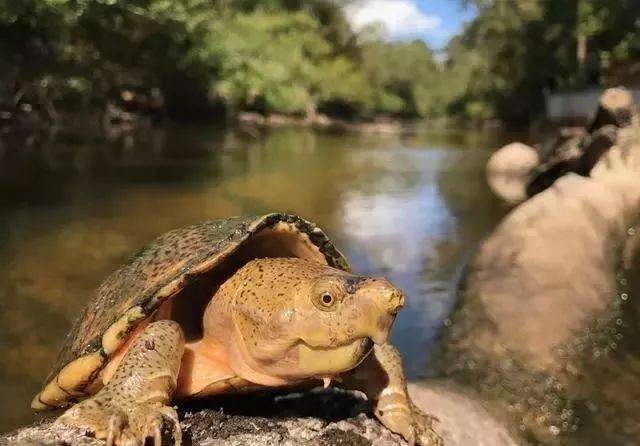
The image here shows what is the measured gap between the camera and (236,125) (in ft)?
92.4

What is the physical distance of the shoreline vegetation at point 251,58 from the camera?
14977 mm

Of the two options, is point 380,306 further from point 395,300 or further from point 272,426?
point 272,426

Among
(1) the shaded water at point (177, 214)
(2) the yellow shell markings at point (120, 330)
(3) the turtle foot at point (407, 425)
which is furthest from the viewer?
(1) the shaded water at point (177, 214)

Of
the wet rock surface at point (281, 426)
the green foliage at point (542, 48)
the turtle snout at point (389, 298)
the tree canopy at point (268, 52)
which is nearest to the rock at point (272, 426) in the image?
the wet rock surface at point (281, 426)

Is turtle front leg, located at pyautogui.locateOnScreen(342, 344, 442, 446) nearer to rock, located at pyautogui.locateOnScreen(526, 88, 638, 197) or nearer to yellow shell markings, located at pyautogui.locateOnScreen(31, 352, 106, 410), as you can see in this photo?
yellow shell markings, located at pyautogui.locateOnScreen(31, 352, 106, 410)

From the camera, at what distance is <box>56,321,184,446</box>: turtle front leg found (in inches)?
60.8

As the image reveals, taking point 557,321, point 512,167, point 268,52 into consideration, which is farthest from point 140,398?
point 268,52

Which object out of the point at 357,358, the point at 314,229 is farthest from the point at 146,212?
the point at 357,358

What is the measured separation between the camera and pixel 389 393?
1966mm

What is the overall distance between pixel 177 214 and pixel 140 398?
541 centimetres

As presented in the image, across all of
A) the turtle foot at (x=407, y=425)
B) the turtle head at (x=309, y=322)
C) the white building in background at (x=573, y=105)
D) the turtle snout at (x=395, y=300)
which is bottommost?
the white building in background at (x=573, y=105)

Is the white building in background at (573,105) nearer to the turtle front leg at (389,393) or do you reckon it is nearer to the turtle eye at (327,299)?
the turtle front leg at (389,393)

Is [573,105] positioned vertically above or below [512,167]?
below

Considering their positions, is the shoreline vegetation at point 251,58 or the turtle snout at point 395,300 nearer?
the turtle snout at point 395,300
